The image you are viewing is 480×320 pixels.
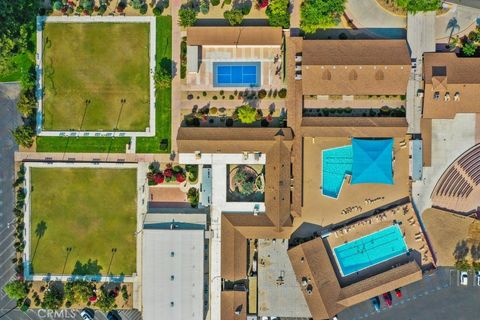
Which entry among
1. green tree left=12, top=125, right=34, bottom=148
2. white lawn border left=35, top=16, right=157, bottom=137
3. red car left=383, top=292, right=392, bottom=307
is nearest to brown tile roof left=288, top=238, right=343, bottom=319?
red car left=383, top=292, right=392, bottom=307

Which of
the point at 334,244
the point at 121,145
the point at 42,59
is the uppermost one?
the point at 42,59

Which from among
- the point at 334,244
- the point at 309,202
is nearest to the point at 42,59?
the point at 309,202

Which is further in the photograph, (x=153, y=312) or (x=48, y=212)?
(x=48, y=212)

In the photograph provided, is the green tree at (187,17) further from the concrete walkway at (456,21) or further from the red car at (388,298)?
the red car at (388,298)

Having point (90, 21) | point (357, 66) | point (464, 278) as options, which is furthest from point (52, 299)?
point (464, 278)

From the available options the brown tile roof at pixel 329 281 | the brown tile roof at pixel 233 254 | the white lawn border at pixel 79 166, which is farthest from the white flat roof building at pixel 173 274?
the brown tile roof at pixel 329 281

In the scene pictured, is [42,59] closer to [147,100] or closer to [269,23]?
[147,100]

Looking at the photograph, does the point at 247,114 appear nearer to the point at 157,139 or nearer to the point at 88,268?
the point at 157,139

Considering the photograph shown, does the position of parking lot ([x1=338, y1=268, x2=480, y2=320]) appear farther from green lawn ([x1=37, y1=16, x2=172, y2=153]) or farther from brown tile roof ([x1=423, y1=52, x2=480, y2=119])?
green lawn ([x1=37, y1=16, x2=172, y2=153])
